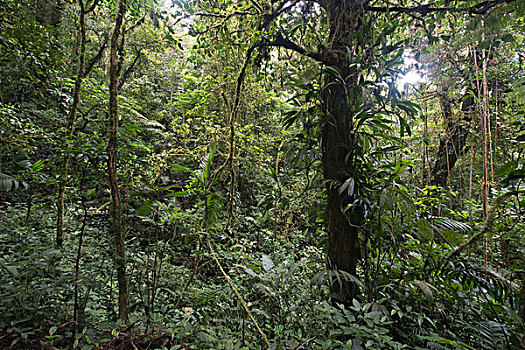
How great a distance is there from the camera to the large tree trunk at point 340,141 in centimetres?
176

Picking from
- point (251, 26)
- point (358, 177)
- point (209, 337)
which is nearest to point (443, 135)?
point (358, 177)

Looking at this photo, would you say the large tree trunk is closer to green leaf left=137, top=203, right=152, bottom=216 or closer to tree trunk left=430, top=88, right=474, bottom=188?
green leaf left=137, top=203, right=152, bottom=216

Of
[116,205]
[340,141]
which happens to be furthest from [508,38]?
[116,205]

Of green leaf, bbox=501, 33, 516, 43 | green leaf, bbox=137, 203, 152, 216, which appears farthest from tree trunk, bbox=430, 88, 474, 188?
green leaf, bbox=137, 203, 152, 216

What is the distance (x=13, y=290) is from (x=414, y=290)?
2488mm

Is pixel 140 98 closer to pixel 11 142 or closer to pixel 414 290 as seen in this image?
pixel 11 142

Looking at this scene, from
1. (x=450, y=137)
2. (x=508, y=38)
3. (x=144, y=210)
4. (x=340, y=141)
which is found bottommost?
(x=144, y=210)

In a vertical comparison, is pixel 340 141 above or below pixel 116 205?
above

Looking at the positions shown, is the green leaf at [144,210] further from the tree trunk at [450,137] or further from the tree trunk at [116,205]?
the tree trunk at [450,137]

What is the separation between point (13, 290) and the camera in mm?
1505

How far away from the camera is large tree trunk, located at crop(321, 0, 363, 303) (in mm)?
1763

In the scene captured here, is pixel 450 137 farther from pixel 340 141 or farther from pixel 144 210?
pixel 144 210

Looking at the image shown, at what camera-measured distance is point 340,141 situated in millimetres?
1814

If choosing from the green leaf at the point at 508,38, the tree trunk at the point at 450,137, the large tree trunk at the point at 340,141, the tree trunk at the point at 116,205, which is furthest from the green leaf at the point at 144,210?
the tree trunk at the point at 450,137
